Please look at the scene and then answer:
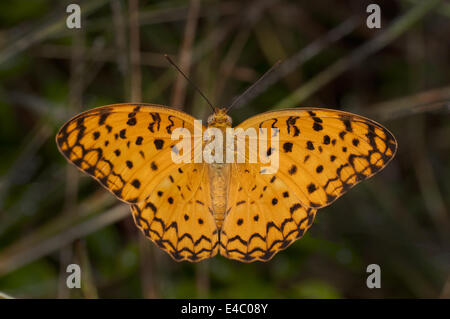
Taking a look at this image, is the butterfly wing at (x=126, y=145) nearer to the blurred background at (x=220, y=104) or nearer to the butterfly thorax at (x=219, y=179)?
the butterfly thorax at (x=219, y=179)

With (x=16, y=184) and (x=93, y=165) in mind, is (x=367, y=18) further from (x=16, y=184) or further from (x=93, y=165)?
(x=16, y=184)

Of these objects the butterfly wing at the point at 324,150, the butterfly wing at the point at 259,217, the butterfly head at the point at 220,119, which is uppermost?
the butterfly head at the point at 220,119

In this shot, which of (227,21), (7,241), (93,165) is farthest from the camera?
(227,21)

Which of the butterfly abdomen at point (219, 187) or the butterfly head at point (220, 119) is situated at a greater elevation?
the butterfly head at point (220, 119)

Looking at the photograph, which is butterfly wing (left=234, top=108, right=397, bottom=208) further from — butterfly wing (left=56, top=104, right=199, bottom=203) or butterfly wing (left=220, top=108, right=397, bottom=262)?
butterfly wing (left=56, top=104, right=199, bottom=203)

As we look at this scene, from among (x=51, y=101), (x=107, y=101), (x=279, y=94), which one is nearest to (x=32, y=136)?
(x=51, y=101)

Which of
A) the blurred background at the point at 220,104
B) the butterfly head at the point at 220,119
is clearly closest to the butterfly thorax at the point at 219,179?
the butterfly head at the point at 220,119

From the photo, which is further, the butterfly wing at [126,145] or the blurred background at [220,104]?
the blurred background at [220,104]
